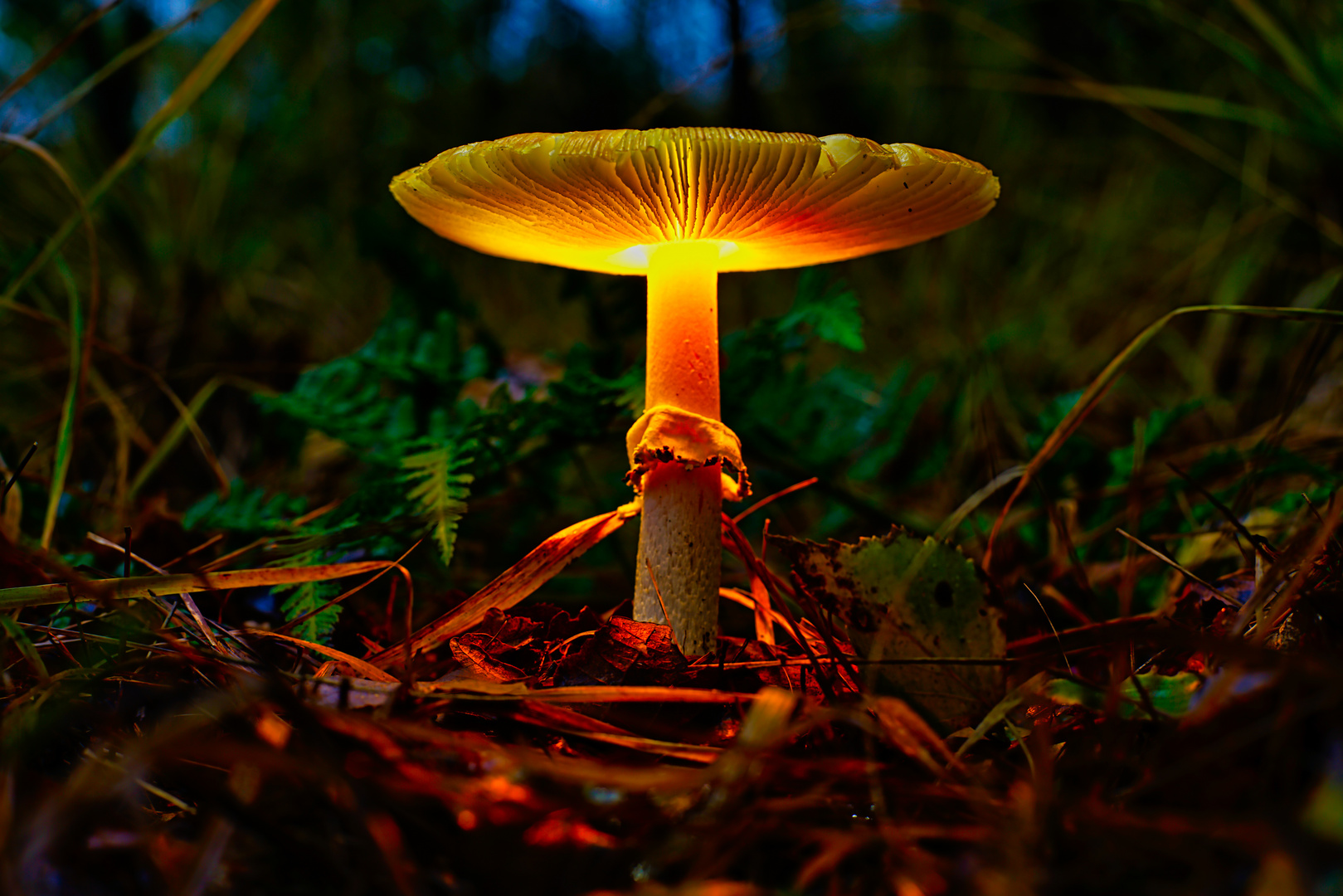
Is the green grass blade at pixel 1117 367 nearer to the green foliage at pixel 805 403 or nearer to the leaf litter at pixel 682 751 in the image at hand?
the leaf litter at pixel 682 751

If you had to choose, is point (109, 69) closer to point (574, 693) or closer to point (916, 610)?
point (574, 693)

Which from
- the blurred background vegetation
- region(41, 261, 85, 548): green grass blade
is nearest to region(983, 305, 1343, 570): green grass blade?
the blurred background vegetation

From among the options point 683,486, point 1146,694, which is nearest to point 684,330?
point 683,486

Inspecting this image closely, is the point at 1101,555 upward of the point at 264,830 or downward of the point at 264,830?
downward

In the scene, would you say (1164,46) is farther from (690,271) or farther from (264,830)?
(264,830)

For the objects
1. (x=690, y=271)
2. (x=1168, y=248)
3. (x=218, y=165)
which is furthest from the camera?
(x=1168, y=248)

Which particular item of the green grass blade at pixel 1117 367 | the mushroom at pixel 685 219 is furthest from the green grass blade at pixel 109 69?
the green grass blade at pixel 1117 367

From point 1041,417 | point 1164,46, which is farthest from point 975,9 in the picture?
point 1041,417
